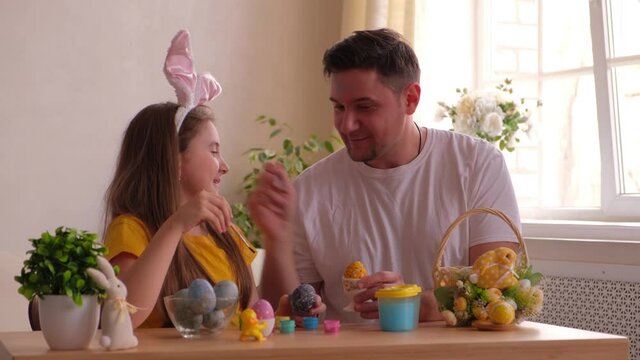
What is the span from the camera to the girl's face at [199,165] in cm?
239

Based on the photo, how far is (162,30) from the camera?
387 cm

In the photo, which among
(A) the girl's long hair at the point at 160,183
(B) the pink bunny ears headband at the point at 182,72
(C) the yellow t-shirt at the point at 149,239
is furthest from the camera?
(B) the pink bunny ears headband at the point at 182,72

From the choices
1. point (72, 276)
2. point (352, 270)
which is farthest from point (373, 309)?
point (72, 276)

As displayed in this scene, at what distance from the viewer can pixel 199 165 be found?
2396 mm

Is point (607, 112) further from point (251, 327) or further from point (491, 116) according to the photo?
point (251, 327)

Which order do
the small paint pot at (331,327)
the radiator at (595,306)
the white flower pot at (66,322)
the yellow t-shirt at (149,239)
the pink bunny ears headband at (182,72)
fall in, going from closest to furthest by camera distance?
the white flower pot at (66,322) < the small paint pot at (331,327) < the yellow t-shirt at (149,239) < the pink bunny ears headband at (182,72) < the radiator at (595,306)

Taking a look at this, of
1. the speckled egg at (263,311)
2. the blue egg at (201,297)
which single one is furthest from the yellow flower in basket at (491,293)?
the blue egg at (201,297)

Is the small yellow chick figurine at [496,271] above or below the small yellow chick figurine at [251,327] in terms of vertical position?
above

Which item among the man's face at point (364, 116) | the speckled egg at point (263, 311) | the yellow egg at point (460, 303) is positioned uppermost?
the man's face at point (364, 116)

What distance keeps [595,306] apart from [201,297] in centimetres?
170

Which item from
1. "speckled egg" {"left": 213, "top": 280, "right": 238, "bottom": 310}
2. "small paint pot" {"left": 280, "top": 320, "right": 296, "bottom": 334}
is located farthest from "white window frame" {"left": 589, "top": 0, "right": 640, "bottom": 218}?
"speckled egg" {"left": 213, "top": 280, "right": 238, "bottom": 310}

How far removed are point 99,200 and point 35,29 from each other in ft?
2.31

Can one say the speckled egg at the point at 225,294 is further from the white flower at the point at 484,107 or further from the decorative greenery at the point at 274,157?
the decorative greenery at the point at 274,157

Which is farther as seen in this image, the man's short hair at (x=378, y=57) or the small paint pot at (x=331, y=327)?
the man's short hair at (x=378, y=57)
